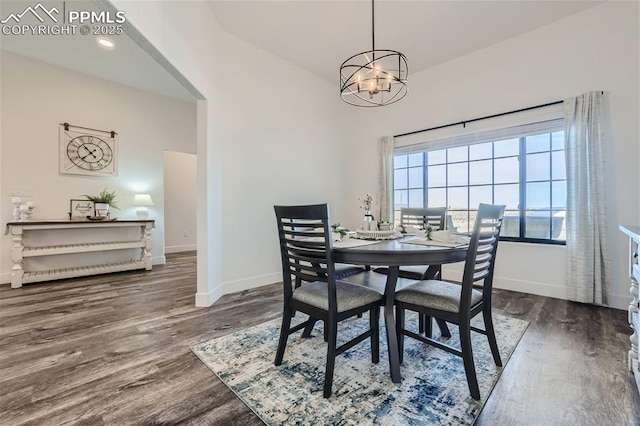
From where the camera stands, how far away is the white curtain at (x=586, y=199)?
2.66 metres

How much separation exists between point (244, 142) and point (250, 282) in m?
1.76

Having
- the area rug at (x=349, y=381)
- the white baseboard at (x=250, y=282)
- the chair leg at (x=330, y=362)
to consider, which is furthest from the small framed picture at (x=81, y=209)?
the chair leg at (x=330, y=362)

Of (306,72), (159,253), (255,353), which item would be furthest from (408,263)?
(159,253)

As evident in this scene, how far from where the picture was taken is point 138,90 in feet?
15.0

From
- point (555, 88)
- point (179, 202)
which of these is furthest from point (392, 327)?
point (179, 202)

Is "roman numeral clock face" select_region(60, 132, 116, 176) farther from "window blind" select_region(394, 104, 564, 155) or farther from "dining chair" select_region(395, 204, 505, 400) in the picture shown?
"dining chair" select_region(395, 204, 505, 400)

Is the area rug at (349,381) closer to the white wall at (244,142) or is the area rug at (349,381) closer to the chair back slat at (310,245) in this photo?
the chair back slat at (310,245)

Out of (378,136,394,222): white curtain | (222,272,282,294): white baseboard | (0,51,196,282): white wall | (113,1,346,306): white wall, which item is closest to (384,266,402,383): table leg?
(113,1,346,306): white wall

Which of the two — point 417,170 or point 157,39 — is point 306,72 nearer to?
point 417,170

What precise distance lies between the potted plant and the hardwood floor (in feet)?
4.52

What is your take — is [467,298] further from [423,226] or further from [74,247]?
[74,247]

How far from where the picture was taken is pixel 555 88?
9.75ft

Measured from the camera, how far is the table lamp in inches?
174

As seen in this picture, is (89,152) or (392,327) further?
(89,152)
